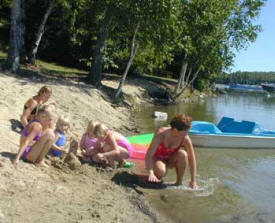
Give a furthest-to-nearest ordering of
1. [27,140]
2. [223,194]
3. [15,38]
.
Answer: [15,38] < [223,194] < [27,140]

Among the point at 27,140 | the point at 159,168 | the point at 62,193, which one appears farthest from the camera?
the point at 159,168

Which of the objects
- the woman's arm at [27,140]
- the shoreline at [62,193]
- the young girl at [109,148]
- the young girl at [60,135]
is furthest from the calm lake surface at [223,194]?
the woman's arm at [27,140]

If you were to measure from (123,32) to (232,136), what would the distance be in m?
12.4

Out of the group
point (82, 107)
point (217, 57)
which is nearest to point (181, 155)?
point (82, 107)

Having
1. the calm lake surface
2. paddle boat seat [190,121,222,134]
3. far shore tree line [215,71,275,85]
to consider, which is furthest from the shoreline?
far shore tree line [215,71,275,85]

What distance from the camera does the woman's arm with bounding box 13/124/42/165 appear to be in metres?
6.59

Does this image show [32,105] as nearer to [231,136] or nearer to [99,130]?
[99,130]

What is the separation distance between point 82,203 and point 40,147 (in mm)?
1480

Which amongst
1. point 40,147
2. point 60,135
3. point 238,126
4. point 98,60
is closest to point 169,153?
point 60,135

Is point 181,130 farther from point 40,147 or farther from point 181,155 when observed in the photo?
point 40,147

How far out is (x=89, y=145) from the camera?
8367 mm

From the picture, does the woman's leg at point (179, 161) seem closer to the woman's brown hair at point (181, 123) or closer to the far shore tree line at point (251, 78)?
the woman's brown hair at point (181, 123)

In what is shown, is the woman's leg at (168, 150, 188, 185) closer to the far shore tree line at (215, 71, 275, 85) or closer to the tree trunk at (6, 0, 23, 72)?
the tree trunk at (6, 0, 23, 72)

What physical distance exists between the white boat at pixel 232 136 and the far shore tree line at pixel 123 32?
306 inches
